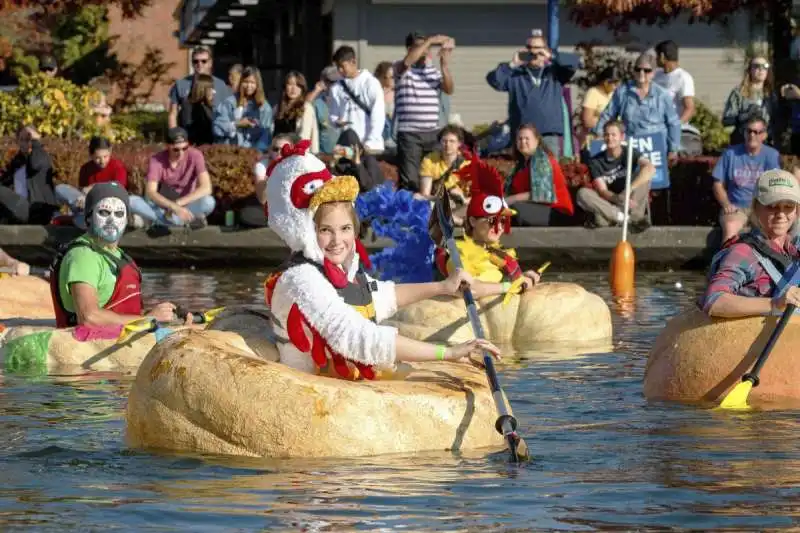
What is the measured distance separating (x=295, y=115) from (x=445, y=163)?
2458mm

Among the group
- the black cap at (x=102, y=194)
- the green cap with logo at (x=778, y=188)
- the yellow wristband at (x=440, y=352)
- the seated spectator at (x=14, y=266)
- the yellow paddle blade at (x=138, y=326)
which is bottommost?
the yellow paddle blade at (x=138, y=326)

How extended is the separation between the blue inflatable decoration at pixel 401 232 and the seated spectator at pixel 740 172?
5988 millimetres

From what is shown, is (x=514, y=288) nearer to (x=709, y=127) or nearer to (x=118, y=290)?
(x=118, y=290)

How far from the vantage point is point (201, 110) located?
77.5 feet

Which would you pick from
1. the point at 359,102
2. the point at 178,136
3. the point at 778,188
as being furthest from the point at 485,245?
the point at 359,102

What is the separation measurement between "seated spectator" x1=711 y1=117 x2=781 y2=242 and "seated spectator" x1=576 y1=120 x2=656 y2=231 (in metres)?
0.86

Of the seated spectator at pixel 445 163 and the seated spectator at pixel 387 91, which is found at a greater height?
the seated spectator at pixel 387 91

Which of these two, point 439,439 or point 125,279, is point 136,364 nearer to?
point 125,279

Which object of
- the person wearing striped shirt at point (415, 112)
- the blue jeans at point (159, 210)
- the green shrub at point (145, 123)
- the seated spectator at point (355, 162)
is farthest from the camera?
the green shrub at point (145, 123)

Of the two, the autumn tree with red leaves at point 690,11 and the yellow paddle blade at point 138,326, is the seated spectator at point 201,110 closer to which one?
the autumn tree with red leaves at point 690,11

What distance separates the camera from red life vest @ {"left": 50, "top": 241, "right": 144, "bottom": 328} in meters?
13.1

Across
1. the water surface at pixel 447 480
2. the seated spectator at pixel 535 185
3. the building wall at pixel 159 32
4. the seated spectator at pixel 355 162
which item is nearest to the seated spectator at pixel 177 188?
the seated spectator at pixel 355 162

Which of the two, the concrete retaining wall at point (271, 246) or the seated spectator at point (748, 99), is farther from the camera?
the seated spectator at point (748, 99)

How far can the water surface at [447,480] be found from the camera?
7.96m
